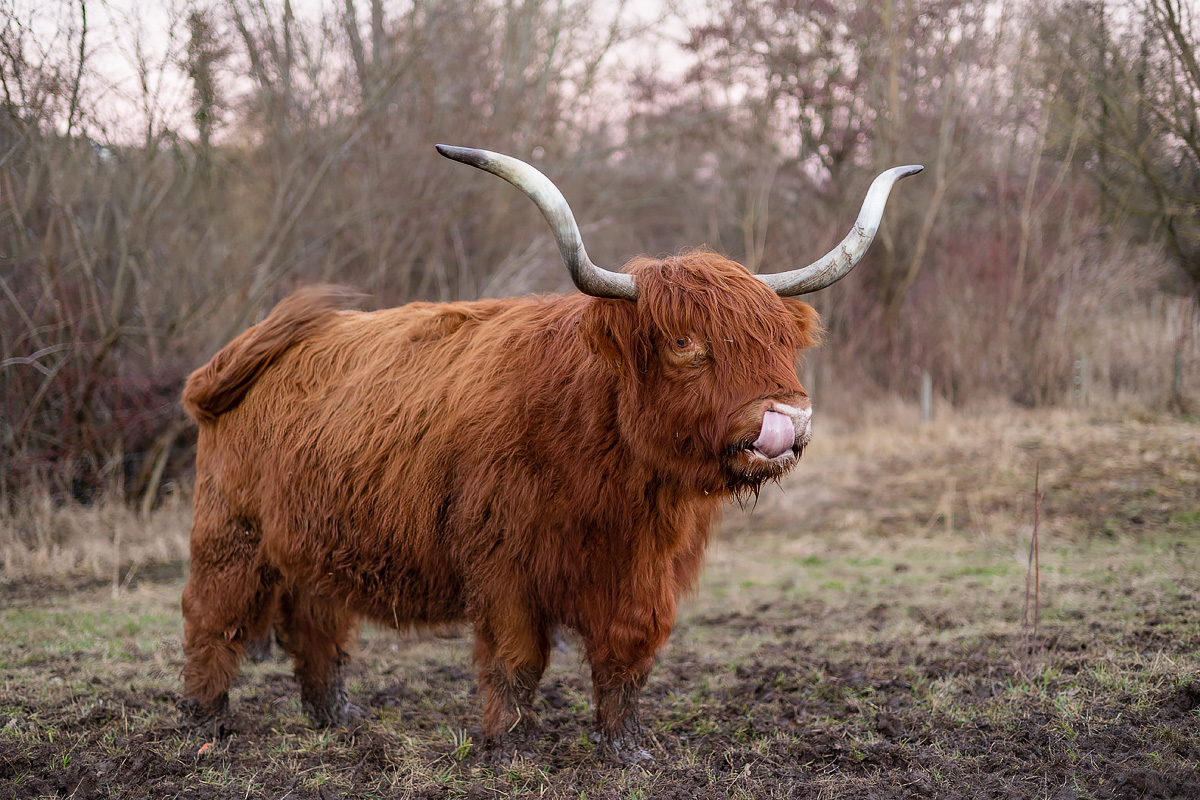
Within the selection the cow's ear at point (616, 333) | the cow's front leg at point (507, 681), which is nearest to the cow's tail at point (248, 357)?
the cow's front leg at point (507, 681)

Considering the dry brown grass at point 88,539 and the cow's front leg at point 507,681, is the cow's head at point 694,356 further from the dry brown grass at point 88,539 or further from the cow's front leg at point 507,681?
the dry brown grass at point 88,539

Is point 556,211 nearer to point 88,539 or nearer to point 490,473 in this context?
point 490,473

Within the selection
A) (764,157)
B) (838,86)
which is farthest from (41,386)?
(838,86)

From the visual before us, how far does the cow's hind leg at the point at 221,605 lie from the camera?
4.00 meters

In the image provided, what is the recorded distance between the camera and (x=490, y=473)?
10.9 feet

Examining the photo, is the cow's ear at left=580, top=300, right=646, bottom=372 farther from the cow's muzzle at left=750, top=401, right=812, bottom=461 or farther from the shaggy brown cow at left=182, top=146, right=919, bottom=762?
the cow's muzzle at left=750, top=401, right=812, bottom=461

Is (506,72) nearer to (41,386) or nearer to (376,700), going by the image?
(41,386)

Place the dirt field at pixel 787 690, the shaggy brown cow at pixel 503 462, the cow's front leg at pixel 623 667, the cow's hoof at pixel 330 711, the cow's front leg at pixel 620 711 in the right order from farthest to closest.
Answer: the cow's hoof at pixel 330 711
the cow's front leg at pixel 620 711
the cow's front leg at pixel 623 667
the dirt field at pixel 787 690
the shaggy brown cow at pixel 503 462

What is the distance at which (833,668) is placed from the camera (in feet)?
14.8

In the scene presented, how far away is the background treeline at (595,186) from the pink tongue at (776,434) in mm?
3499

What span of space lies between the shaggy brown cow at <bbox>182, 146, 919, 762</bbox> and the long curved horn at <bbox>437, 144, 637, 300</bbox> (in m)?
0.01

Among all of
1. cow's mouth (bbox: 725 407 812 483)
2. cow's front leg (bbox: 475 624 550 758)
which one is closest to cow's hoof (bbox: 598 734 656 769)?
cow's front leg (bbox: 475 624 550 758)

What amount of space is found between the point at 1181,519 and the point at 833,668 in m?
4.31

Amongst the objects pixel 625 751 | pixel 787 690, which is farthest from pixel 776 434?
pixel 787 690
